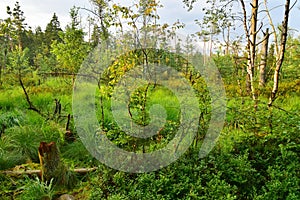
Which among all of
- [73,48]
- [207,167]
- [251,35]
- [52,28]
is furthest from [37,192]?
[52,28]

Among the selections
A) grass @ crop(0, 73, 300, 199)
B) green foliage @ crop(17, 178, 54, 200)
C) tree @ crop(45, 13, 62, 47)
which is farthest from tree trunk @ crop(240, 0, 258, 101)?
tree @ crop(45, 13, 62, 47)

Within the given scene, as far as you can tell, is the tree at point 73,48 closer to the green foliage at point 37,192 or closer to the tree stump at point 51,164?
the tree stump at point 51,164

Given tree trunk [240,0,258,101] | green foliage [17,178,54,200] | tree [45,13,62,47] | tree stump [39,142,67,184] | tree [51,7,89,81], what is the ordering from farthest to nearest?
tree [45,13,62,47]
tree [51,7,89,81]
tree trunk [240,0,258,101]
tree stump [39,142,67,184]
green foliage [17,178,54,200]

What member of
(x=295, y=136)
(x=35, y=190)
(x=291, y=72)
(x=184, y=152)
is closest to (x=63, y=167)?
(x=35, y=190)

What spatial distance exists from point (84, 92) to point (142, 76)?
4.19 feet

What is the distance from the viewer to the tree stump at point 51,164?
8.07 ft

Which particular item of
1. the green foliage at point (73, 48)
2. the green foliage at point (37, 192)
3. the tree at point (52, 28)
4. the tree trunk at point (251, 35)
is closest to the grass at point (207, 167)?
the green foliage at point (37, 192)

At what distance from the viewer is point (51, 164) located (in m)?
2.50

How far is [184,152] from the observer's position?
2641 millimetres

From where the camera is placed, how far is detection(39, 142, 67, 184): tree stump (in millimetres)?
2461

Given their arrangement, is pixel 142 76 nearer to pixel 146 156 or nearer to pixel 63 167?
pixel 146 156

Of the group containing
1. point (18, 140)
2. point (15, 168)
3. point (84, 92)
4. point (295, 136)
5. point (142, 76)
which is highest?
point (142, 76)

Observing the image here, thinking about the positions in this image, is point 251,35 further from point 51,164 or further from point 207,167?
point 51,164

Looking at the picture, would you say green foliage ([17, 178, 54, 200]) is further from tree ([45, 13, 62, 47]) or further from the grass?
tree ([45, 13, 62, 47])
